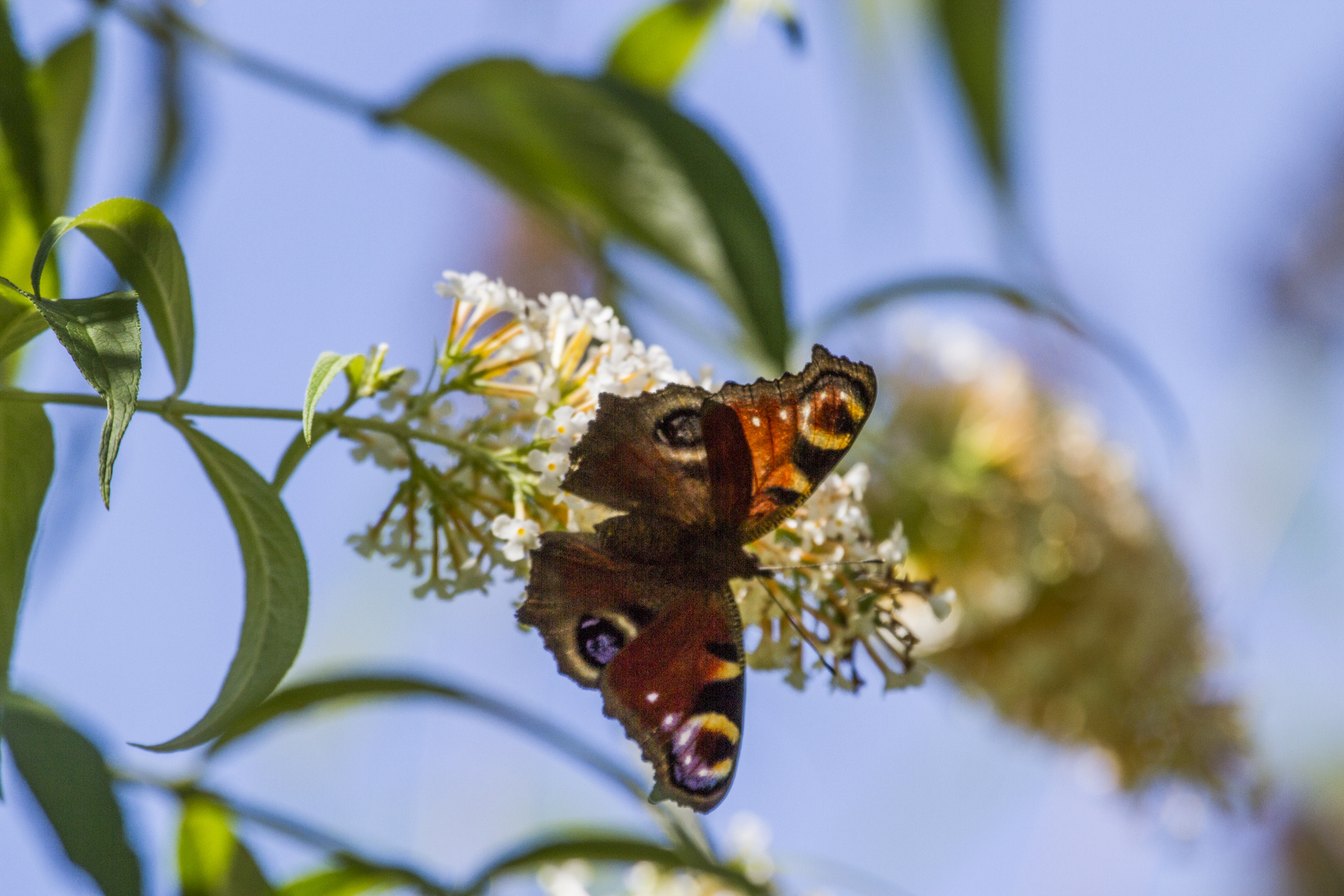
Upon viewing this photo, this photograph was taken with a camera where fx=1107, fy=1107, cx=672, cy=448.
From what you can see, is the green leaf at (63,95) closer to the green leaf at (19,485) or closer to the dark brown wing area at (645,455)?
the green leaf at (19,485)

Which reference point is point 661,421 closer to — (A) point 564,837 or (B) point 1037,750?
(A) point 564,837

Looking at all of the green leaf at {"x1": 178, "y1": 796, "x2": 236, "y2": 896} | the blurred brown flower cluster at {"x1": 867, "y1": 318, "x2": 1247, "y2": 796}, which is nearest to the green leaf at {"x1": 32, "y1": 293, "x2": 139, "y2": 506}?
the green leaf at {"x1": 178, "y1": 796, "x2": 236, "y2": 896}

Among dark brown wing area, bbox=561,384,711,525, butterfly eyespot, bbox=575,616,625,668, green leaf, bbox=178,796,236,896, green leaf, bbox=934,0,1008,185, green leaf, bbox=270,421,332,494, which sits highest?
green leaf, bbox=934,0,1008,185

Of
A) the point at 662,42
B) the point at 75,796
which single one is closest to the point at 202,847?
the point at 75,796

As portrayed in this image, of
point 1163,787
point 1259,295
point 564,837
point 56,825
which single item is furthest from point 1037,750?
point 1259,295

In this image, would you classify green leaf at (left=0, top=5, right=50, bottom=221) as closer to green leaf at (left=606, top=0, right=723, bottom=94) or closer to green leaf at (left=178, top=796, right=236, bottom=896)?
green leaf at (left=178, top=796, right=236, bottom=896)
